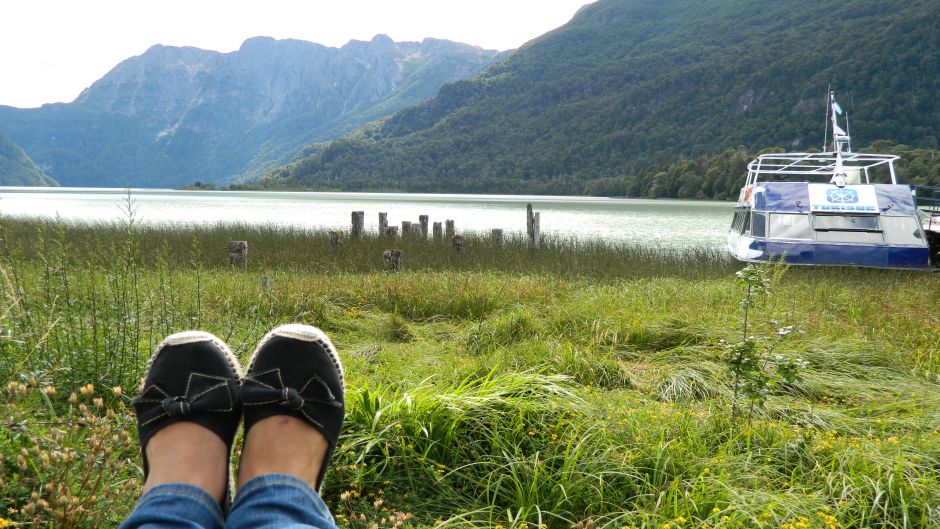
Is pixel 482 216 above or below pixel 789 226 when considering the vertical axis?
below

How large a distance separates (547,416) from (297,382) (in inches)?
48.2

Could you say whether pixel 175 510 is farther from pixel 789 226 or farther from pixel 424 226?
pixel 424 226

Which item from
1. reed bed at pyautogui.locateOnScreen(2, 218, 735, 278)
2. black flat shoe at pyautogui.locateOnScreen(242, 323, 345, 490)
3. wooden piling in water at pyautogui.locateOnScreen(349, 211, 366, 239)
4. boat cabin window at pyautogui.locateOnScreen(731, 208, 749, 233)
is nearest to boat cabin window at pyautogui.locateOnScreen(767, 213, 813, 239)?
boat cabin window at pyautogui.locateOnScreen(731, 208, 749, 233)

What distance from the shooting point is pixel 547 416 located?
280cm

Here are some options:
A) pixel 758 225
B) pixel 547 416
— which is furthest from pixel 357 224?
pixel 547 416

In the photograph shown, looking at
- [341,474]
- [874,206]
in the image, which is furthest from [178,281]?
[874,206]

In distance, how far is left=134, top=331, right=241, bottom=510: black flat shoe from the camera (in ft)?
6.46

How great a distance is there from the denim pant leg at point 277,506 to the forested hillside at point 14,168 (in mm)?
185149

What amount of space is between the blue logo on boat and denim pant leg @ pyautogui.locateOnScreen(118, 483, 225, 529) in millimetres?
12489

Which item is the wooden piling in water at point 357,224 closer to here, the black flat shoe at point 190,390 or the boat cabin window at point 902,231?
the boat cabin window at point 902,231

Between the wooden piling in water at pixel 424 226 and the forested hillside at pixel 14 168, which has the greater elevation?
the forested hillside at pixel 14 168

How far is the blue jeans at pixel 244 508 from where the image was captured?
145 cm

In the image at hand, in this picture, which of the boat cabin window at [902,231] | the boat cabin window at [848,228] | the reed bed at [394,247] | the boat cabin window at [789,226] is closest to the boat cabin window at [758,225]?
the boat cabin window at [789,226]

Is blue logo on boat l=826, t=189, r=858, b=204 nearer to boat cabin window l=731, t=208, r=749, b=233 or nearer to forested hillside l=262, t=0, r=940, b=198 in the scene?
boat cabin window l=731, t=208, r=749, b=233
